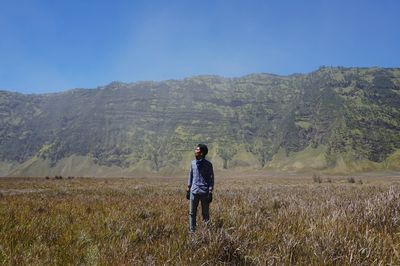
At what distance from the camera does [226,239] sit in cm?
572

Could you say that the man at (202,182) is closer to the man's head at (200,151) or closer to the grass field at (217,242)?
the man's head at (200,151)

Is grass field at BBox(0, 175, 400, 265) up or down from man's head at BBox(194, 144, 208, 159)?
down

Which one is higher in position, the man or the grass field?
the man

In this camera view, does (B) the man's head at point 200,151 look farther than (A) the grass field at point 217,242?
Yes

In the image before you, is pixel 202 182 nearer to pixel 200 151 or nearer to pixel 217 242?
pixel 200 151

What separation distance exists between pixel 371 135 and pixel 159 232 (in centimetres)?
18408

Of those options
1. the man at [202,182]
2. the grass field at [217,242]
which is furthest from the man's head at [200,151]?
the grass field at [217,242]

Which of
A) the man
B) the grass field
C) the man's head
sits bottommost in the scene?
the grass field

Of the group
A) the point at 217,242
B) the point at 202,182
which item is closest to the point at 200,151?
the point at 202,182

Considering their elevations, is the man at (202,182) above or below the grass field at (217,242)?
above

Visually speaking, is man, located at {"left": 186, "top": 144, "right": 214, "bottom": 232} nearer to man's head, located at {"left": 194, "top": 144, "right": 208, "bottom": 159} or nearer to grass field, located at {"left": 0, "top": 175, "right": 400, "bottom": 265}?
man's head, located at {"left": 194, "top": 144, "right": 208, "bottom": 159}

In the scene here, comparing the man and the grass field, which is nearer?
the grass field

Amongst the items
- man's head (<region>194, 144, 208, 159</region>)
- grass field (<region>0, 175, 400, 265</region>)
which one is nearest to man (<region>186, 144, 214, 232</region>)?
man's head (<region>194, 144, 208, 159</region>)

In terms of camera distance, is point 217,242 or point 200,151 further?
point 200,151
